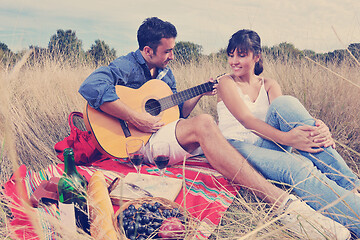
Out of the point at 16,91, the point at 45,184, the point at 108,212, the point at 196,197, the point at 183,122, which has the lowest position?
the point at 196,197

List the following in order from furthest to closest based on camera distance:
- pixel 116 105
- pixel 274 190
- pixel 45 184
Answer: pixel 116 105 → pixel 274 190 → pixel 45 184

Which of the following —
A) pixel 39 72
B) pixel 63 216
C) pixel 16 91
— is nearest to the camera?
pixel 63 216

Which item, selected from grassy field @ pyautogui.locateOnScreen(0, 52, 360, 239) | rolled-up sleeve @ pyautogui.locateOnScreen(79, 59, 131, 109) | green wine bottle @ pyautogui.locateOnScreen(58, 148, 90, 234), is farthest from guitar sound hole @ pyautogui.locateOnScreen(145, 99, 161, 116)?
green wine bottle @ pyautogui.locateOnScreen(58, 148, 90, 234)

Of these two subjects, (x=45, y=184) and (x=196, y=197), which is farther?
(x=196, y=197)

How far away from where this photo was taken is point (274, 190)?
2.11 metres

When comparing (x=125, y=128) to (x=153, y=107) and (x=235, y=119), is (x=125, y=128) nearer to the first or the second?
(x=153, y=107)

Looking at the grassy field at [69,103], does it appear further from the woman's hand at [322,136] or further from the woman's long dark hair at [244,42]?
the woman's long dark hair at [244,42]

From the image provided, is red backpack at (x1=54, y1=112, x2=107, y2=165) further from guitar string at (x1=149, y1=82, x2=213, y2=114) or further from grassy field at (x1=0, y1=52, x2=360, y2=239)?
guitar string at (x1=149, y1=82, x2=213, y2=114)

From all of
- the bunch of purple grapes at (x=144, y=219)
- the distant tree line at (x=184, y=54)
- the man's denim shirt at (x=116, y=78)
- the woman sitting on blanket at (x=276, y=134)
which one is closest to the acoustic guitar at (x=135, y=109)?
the man's denim shirt at (x=116, y=78)

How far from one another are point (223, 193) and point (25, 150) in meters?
2.28

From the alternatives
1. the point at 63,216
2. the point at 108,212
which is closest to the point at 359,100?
the point at 108,212

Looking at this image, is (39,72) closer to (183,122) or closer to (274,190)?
(183,122)

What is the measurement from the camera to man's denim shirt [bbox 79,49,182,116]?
8.50ft

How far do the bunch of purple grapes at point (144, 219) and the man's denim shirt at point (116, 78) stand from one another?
1225 millimetres
